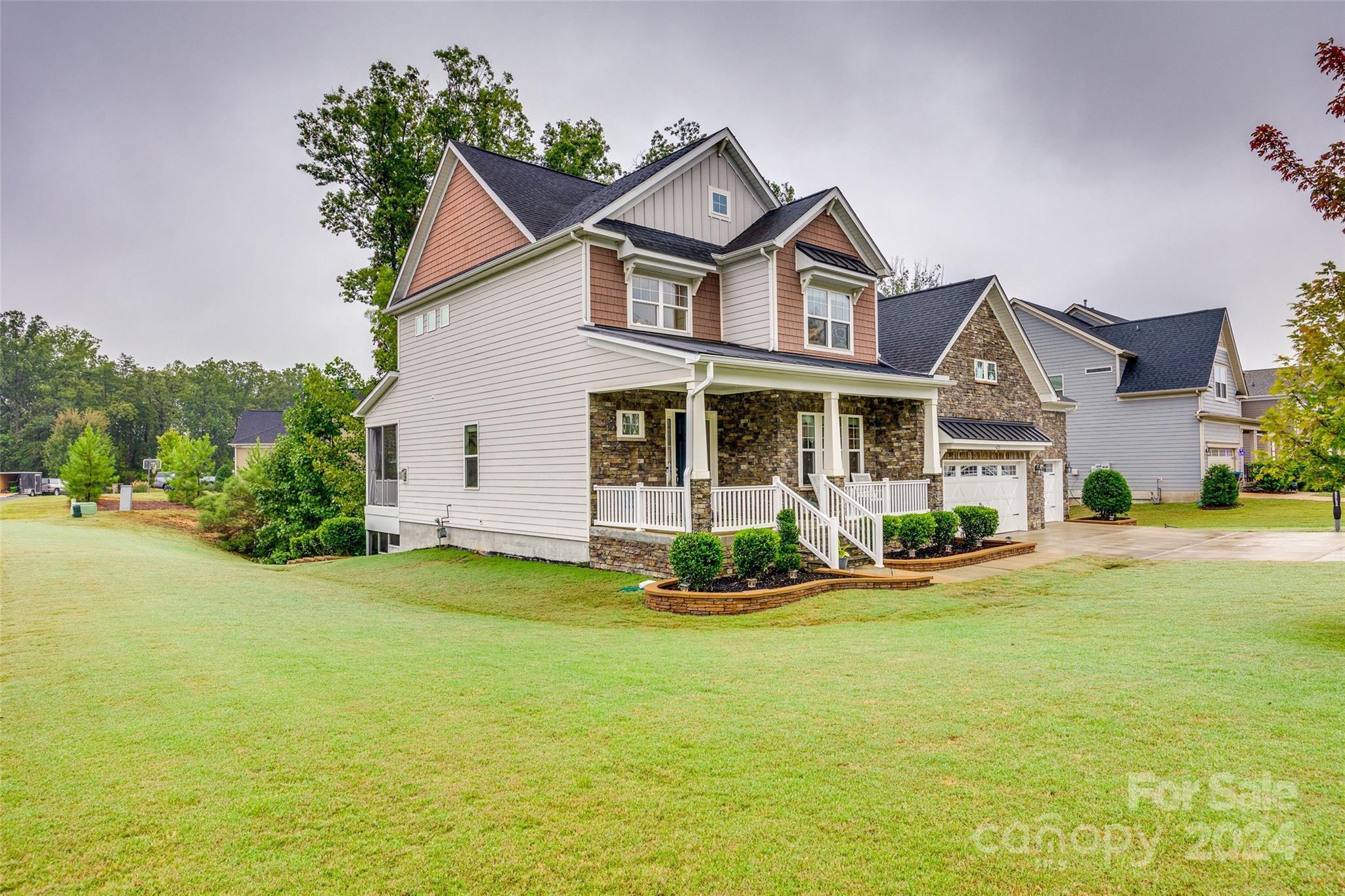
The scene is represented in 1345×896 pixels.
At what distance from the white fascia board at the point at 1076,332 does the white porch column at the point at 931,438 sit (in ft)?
54.2

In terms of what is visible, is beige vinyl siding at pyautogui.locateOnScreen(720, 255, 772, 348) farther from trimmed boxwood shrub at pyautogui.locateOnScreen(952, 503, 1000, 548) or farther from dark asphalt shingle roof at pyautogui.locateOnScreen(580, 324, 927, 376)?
trimmed boxwood shrub at pyautogui.locateOnScreen(952, 503, 1000, 548)

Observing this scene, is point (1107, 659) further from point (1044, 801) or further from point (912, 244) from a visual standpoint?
point (912, 244)

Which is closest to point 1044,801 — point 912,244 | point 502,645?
point 502,645

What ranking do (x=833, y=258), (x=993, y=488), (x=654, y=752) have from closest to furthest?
1. (x=654, y=752)
2. (x=833, y=258)
3. (x=993, y=488)

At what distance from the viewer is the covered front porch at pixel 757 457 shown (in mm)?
12836

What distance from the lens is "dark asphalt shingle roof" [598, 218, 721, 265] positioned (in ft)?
49.2

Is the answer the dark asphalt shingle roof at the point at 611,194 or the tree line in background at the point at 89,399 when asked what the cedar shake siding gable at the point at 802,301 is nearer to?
the dark asphalt shingle roof at the point at 611,194

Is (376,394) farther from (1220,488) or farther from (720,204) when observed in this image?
(1220,488)

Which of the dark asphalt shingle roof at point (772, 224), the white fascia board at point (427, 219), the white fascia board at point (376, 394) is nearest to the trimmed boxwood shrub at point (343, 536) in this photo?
the white fascia board at point (376, 394)

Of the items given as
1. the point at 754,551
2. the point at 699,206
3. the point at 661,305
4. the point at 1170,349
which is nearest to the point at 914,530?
the point at 754,551

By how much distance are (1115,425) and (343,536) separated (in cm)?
3176

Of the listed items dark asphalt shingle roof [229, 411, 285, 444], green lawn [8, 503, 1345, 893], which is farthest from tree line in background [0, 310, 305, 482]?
green lawn [8, 503, 1345, 893]

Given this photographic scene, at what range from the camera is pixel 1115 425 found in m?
31.1

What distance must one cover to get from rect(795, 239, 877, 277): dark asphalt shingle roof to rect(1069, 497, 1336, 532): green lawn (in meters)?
13.8
